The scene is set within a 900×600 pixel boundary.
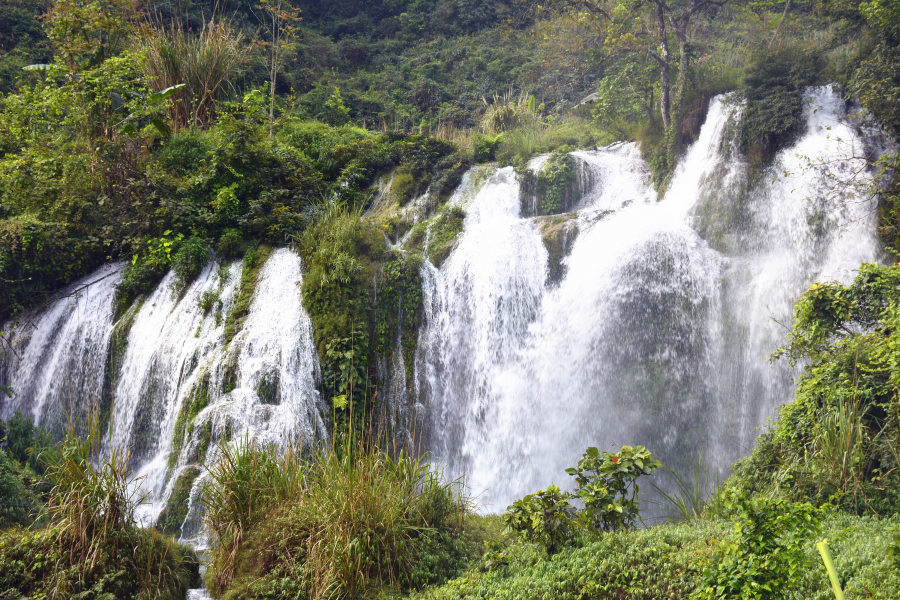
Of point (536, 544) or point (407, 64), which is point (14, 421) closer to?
point (536, 544)

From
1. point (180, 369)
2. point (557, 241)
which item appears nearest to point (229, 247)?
point (180, 369)

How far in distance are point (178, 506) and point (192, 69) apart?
8.62 meters

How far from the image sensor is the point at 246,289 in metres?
8.05

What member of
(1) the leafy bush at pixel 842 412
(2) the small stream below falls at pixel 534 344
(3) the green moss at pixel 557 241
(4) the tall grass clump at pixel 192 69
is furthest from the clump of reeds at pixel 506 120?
(1) the leafy bush at pixel 842 412

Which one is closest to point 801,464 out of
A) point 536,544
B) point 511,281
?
point 536,544

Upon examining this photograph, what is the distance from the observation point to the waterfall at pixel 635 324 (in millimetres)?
7711

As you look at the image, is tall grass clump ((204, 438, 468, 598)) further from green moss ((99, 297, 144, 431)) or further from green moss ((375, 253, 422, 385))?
green moss ((99, 297, 144, 431))

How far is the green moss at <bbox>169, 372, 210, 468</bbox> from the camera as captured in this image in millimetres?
6809

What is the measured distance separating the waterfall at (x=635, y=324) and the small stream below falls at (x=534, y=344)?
28 millimetres

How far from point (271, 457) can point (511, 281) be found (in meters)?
5.20

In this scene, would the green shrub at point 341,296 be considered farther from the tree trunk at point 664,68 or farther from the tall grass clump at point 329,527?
the tree trunk at point 664,68

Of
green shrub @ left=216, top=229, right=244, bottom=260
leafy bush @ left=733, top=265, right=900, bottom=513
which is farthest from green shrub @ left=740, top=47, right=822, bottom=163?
green shrub @ left=216, top=229, right=244, bottom=260

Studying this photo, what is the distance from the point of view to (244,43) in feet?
54.6

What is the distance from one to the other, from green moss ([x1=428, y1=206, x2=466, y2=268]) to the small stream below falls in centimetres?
31
